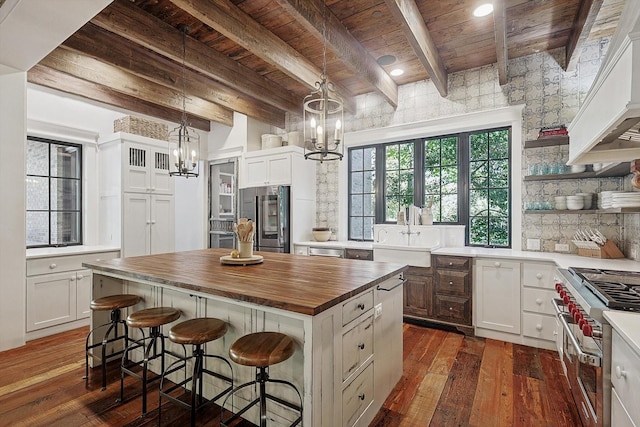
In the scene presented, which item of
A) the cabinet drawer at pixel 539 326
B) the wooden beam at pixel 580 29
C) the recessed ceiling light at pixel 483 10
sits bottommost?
the cabinet drawer at pixel 539 326

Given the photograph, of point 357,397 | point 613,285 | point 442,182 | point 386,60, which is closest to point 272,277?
point 357,397

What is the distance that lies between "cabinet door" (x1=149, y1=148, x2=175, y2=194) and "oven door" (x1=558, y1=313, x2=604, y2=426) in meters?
4.79

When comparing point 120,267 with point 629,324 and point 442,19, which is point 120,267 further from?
point 442,19

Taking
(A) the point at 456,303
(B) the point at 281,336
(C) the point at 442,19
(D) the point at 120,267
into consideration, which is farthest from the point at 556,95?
(D) the point at 120,267

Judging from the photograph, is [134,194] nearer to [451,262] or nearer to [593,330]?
[451,262]

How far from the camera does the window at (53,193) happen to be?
12.8ft

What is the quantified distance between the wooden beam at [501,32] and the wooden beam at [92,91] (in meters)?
4.06

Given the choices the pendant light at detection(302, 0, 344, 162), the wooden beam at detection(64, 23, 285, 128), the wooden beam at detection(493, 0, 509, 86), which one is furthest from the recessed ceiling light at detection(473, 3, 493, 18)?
the wooden beam at detection(64, 23, 285, 128)

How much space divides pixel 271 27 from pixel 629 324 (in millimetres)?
3243

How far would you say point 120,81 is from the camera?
3.64m

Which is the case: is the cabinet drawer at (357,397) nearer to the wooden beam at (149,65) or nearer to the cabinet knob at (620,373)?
the cabinet knob at (620,373)

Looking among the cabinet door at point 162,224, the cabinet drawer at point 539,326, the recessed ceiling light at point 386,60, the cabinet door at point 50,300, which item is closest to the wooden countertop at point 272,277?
the cabinet door at point 50,300

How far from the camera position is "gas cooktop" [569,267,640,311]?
149cm

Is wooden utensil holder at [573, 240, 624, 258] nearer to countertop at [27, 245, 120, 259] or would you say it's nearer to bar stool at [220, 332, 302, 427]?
bar stool at [220, 332, 302, 427]
